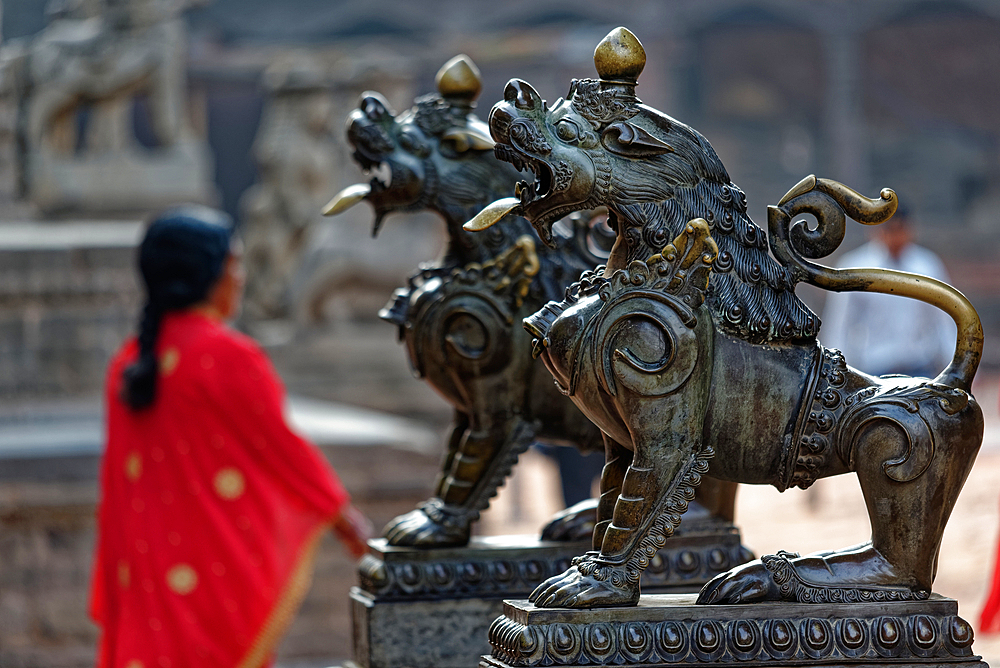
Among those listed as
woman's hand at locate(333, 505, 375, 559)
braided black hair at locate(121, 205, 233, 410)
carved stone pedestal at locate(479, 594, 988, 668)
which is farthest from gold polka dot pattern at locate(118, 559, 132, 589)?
carved stone pedestal at locate(479, 594, 988, 668)

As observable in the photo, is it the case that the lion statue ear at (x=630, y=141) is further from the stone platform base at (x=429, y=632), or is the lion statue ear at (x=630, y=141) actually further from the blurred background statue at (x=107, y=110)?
the blurred background statue at (x=107, y=110)

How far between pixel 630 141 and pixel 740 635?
513 millimetres

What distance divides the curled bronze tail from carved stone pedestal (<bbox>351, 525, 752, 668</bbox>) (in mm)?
510

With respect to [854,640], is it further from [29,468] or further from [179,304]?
[29,468]

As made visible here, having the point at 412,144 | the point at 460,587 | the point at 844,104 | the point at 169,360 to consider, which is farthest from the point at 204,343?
the point at 844,104

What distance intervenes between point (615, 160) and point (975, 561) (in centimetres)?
661

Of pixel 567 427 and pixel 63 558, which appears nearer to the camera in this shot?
pixel 567 427

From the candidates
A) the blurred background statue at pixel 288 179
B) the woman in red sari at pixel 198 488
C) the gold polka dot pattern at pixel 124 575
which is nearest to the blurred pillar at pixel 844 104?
the blurred background statue at pixel 288 179

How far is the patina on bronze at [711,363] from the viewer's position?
57.3 inches

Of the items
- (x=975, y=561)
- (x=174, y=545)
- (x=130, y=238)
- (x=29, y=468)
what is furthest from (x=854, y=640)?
(x=975, y=561)

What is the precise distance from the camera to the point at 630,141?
1479 millimetres

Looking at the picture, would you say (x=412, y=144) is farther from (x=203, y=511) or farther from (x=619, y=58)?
(x=203, y=511)

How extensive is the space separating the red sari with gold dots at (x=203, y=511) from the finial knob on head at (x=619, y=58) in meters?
2.32

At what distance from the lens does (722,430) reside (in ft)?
4.88
